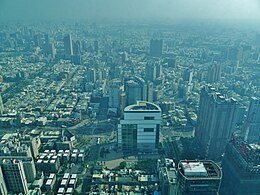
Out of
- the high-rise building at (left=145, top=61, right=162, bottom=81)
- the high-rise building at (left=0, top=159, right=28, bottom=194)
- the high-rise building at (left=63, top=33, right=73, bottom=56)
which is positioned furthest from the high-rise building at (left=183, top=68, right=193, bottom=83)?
the high-rise building at (left=0, top=159, right=28, bottom=194)

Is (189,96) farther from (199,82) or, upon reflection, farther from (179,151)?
(179,151)

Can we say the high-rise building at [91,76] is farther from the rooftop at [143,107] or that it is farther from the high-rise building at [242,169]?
the high-rise building at [242,169]

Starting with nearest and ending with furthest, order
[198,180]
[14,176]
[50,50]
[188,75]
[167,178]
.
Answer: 1. [198,180]
2. [167,178]
3. [14,176]
4. [188,75]
5. [50,50]

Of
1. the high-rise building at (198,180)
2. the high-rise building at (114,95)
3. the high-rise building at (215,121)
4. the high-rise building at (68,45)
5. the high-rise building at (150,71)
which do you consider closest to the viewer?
the high-rise building at (198,180)

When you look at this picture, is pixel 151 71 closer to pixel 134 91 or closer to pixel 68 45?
pixel 134 91

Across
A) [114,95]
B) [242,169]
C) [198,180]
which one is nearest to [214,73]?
[114,95]

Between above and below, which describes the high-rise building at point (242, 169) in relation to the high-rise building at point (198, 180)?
below

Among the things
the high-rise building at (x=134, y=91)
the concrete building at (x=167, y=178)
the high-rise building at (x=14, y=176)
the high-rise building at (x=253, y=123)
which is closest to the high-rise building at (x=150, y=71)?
the high-rise building at (x=134, y=91)
